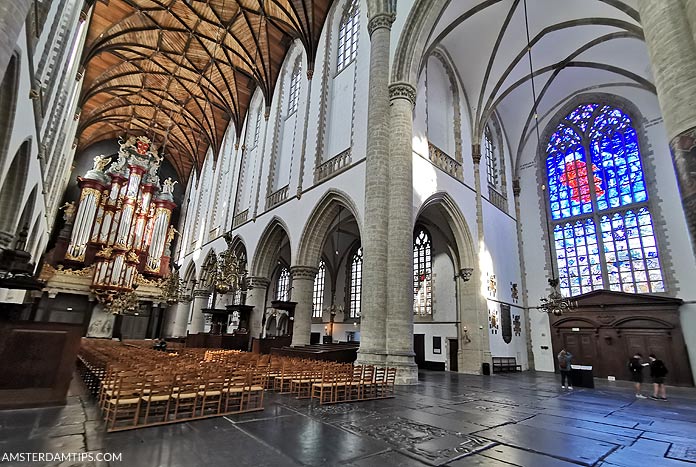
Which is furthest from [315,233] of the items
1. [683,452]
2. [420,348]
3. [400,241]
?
[683,452]

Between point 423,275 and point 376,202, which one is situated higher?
point 376,202

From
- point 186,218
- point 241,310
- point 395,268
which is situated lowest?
point 241,310

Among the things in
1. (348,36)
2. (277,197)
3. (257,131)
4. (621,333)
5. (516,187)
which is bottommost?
(621,333)

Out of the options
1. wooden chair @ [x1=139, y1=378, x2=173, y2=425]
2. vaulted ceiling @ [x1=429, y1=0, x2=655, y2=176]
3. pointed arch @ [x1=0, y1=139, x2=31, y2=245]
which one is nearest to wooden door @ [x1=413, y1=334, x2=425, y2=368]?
Answer: vaulted ceiling @ [x1=429, y1=0, x2=655, y2=176]

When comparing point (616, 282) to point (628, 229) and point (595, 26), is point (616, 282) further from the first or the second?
point (595, 26)

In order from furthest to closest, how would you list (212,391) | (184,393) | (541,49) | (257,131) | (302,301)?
(257,131) → (541,49) → (302,301) → (212,391) → (184,393)

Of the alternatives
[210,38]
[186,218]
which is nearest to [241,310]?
[210,38]

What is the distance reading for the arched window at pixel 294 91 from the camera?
1880cm

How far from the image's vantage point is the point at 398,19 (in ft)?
39.6

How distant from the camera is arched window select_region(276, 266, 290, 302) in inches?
1006

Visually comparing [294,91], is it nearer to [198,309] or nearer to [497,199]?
[497,199]

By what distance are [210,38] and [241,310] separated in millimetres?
15864

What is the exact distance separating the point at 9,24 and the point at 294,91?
51.6 feet

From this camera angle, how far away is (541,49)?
15750 millimetres
